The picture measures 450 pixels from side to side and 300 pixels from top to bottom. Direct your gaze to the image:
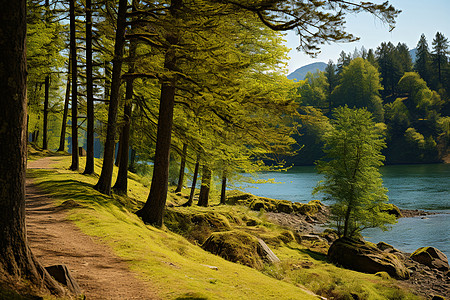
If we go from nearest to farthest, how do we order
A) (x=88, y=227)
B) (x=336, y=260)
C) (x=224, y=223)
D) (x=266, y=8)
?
1. (x=266, y=8)
2. (x=88, y=227)
3. (x=224, y=223)
4. (x=336, y=260)

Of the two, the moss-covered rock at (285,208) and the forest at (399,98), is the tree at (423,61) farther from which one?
the moss-covered rock at (285,208)

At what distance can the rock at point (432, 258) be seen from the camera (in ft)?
49.4

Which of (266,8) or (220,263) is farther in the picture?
(220,263)

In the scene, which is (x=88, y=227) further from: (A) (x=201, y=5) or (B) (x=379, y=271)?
(B) (x=379, y=271)

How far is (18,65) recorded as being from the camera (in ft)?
10.6

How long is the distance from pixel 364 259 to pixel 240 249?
8518 millimetres

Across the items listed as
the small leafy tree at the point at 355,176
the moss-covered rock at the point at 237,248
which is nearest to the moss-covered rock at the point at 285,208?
the small leafy tree at the point at 355,176

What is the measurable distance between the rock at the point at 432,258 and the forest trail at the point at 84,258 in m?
15.3

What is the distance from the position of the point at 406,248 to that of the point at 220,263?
49.1 feet

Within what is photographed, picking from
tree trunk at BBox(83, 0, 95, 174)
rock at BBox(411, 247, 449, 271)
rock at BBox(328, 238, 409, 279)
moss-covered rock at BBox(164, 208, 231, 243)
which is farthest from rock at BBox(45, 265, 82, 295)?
rock at BBox(411, 247, 449, 271)

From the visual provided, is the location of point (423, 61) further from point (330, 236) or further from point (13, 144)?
point (13, 144)

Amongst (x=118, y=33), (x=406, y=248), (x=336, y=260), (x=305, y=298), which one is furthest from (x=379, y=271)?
(x=118, y=33)

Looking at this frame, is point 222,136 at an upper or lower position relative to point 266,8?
lower

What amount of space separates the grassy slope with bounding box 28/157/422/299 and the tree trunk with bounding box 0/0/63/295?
173 centimetres
